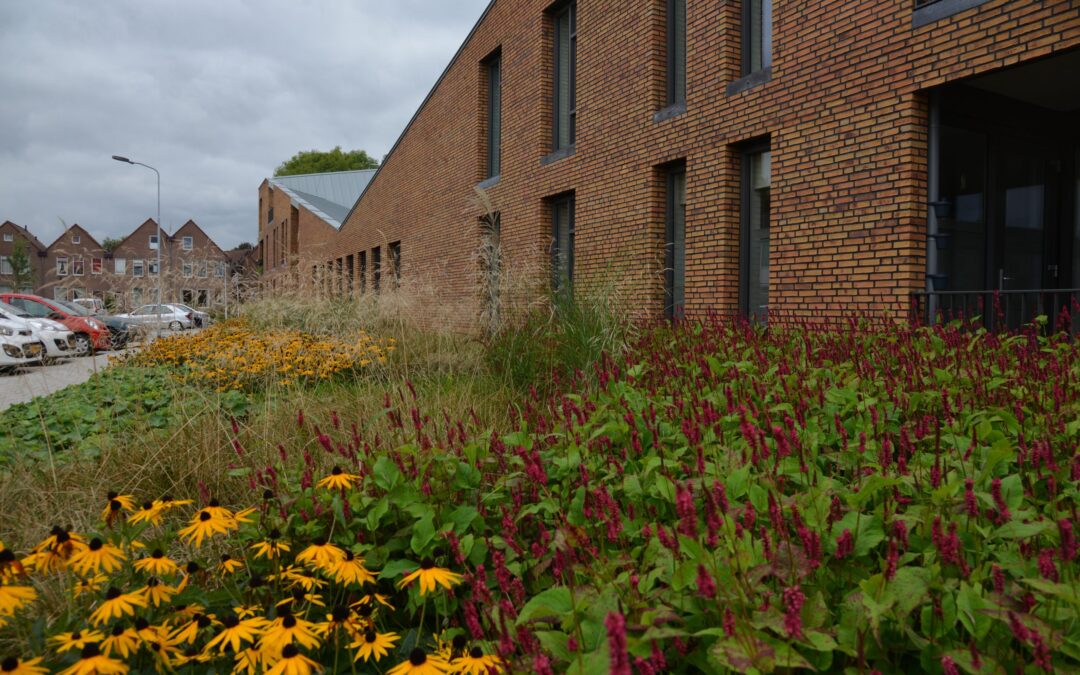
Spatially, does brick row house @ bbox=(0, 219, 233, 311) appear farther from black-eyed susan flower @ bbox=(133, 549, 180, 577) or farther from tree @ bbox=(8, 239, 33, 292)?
tree @ bbox=(8, 239, 33, 292)

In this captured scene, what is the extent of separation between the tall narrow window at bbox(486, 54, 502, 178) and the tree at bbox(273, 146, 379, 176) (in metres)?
47.7

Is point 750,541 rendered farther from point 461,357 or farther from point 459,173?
point 459,173

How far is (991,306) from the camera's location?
796 cm

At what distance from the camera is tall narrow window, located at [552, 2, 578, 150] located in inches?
509

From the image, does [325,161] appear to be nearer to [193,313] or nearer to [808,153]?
[193,313]

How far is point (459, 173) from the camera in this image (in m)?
17.0

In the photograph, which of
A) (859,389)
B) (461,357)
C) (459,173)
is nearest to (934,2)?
(859,389)

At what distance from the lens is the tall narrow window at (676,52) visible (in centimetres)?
1028

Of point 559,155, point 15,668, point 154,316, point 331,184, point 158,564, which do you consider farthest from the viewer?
point 331,184

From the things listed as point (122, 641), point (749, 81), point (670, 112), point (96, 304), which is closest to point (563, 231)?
point (670, 112)

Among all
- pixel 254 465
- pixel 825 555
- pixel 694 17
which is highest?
pixel 694 17

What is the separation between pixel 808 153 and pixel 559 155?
561 cm

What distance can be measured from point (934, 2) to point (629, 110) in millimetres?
4676

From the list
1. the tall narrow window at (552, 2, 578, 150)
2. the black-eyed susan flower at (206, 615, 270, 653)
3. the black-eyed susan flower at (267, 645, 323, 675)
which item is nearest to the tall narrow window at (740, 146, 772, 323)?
the tall narrow window at (552, 2, 578, 150)
